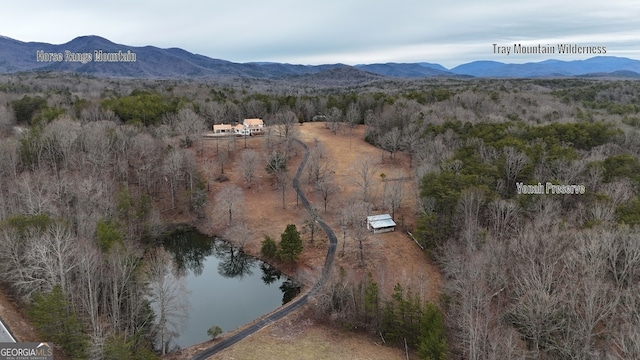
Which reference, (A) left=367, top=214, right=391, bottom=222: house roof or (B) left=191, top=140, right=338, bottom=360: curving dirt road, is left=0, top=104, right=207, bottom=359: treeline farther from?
(A) left=367, top=214, right=391, bottom=222: house roof

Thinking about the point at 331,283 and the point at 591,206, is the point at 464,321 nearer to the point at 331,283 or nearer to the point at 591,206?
the point at 331,283

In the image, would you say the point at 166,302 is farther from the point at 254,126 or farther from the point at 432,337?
the point at 254,126

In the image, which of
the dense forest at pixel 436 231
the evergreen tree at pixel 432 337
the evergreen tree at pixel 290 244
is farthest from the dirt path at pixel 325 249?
the evergreen tree at pixel 432 337

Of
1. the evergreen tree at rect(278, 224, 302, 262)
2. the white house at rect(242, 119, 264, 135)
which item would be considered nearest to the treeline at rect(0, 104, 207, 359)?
the white house at rect(242, 119, 264, 135)

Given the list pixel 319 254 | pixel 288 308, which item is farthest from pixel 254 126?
pixel 288 308

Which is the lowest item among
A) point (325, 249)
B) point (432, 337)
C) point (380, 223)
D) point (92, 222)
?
point (325, 249)

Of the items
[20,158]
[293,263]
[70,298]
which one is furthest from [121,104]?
[70,298]

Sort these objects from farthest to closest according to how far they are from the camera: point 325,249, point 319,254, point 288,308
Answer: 1. point 325,249
2. point 319,254
3. point 288,308
